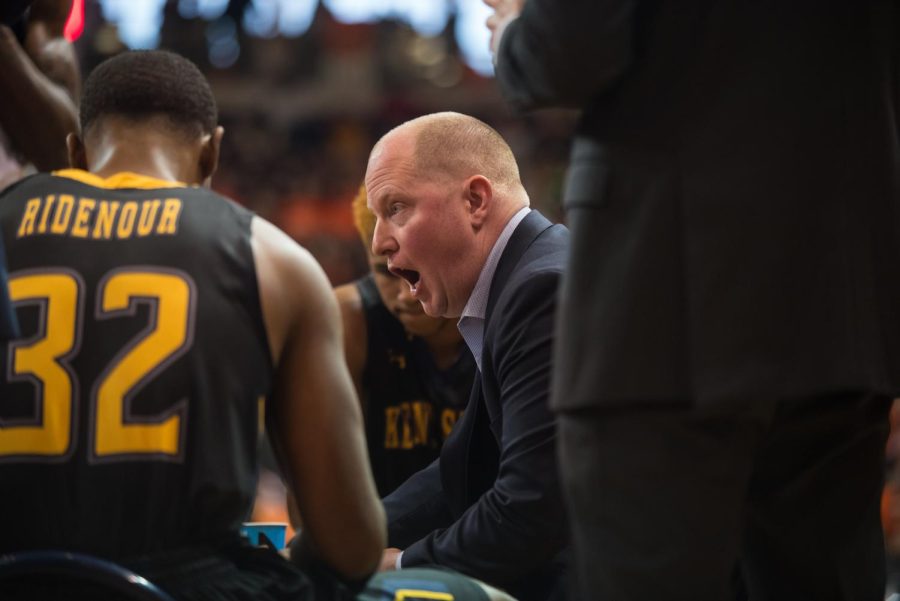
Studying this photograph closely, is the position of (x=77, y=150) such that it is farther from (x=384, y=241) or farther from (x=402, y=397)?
(x=402, y=397)

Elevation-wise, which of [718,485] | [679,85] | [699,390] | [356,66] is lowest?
[718,485]

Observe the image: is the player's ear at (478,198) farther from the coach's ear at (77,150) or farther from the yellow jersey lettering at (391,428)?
the yellow jersey lettering at (391,428)

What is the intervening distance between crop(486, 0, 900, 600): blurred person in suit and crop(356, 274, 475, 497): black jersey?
2171mm

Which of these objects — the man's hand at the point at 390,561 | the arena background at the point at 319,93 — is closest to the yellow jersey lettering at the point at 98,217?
the man's hand at the point at 390,561

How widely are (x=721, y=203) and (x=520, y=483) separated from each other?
1.02 metres

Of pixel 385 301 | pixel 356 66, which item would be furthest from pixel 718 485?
pixel 356 66

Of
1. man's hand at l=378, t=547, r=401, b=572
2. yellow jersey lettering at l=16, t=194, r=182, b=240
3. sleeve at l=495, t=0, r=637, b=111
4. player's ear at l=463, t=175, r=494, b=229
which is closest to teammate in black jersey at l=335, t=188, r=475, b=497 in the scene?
player's ear at l=463, t=175, r=494, b=229

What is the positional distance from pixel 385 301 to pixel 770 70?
240cm

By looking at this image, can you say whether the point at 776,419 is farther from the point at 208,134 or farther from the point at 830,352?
the point at 208,134

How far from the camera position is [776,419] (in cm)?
199

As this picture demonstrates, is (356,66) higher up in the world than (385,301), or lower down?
higher up

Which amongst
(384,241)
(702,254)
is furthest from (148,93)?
(702,254)

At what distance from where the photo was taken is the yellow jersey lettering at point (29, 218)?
222cm

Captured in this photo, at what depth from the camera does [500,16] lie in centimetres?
216
